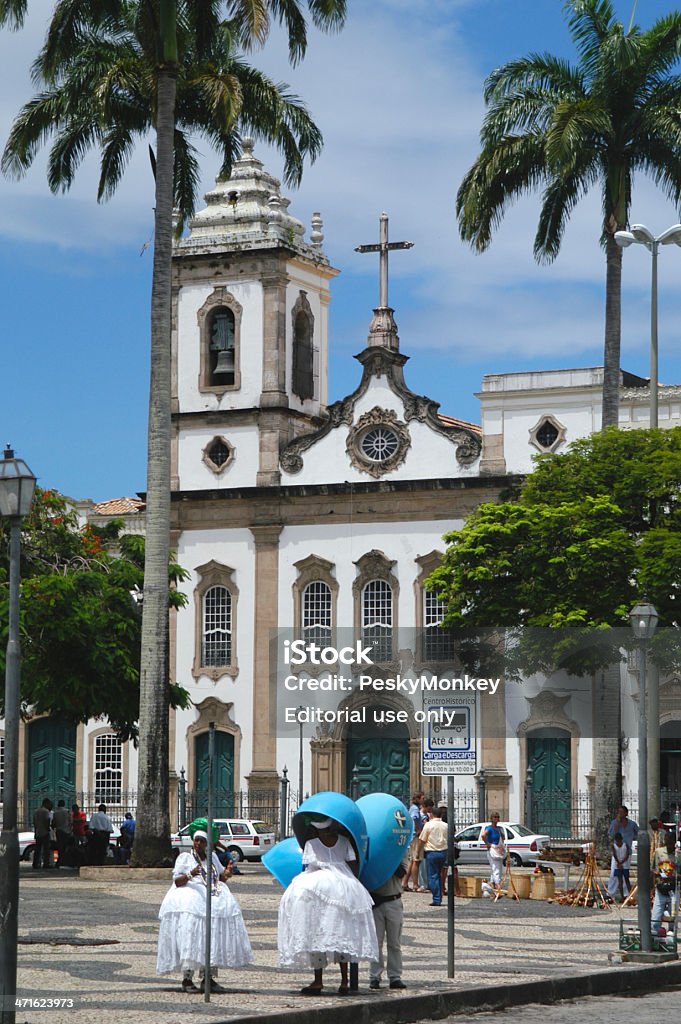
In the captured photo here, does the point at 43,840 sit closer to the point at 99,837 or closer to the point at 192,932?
the point at 99,837

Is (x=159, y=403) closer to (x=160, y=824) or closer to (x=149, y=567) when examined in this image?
(x=149, y=567)

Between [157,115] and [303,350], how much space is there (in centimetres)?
2058

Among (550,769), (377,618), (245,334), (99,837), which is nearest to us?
(99,837)

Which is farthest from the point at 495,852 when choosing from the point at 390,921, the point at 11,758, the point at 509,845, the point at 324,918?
the point at 11,758

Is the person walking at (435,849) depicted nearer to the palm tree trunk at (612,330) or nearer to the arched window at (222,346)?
the palm tree trunk at (612,330)

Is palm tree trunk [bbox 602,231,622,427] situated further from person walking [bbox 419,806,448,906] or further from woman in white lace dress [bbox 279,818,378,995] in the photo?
woman in white lace dress [bbox 279,818,378,995]

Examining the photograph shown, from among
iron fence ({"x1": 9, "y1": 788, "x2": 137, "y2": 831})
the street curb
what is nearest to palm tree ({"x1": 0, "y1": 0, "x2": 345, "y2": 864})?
the street curb

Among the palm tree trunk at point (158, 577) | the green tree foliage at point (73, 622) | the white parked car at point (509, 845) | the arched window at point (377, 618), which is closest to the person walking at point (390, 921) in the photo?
the palm tree trunk at point (158, 577)

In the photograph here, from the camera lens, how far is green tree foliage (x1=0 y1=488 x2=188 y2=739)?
31875 mm

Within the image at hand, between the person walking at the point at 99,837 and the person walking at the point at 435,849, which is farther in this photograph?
the person walking at the point at 99,837

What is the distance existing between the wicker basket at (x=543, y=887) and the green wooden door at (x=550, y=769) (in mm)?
17206

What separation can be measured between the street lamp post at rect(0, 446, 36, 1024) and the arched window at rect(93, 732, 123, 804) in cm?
3663

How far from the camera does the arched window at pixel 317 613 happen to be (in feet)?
163

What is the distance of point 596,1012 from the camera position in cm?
1554
